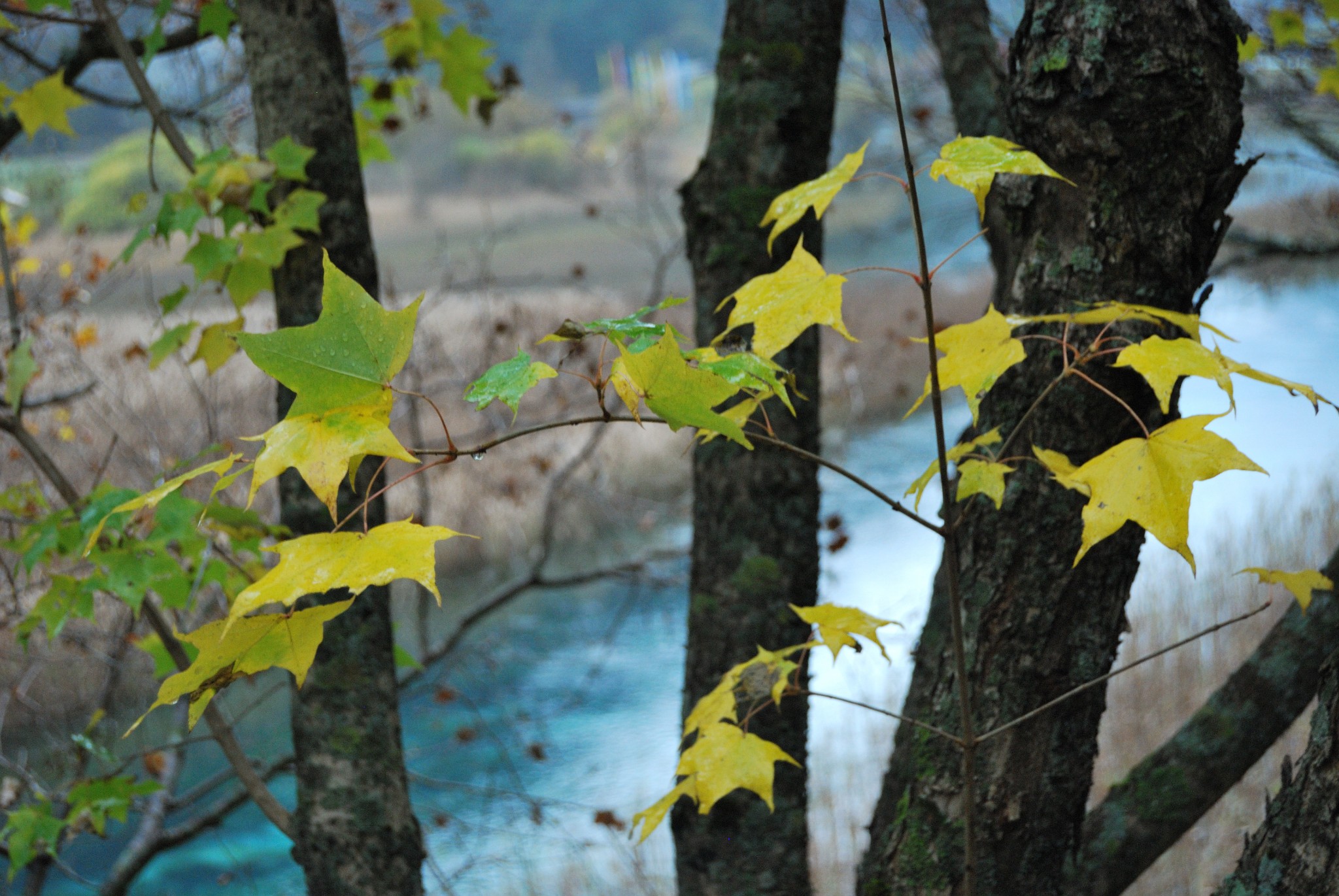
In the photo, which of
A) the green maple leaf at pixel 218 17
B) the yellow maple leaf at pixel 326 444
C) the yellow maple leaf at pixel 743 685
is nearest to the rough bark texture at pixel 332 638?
the green maple leaf at pixel 218 17

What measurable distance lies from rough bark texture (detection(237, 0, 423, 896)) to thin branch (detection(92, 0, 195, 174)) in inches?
4.3

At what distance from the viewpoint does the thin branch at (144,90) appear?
1356mm

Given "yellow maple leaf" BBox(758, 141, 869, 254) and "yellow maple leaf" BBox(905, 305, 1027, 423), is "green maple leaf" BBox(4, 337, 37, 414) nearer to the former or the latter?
"yellow maple leaf" BBox(758, 141, 869, 254)

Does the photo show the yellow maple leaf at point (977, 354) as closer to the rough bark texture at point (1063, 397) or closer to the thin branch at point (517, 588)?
the rough bark texture at point (1063, 397)

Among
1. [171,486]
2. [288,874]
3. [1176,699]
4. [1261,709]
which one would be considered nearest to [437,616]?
[288,874]

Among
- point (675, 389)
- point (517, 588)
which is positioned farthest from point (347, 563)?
point (517, 588)

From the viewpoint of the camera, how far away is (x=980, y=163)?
0.65m

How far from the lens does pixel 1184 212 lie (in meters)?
0.93

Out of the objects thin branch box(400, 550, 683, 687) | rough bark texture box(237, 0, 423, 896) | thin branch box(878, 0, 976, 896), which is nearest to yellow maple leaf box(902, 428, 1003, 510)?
thin branch box(878, 0, 976, 896)

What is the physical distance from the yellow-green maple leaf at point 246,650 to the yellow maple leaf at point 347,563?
43 millimetres

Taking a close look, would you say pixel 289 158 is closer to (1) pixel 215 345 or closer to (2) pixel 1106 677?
(1) pixel 215 345

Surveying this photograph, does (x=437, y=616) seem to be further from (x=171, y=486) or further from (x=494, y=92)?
(x=171, y=486)

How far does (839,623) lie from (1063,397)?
32 centimetres

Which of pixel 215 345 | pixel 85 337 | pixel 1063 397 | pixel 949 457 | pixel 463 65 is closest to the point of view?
pixel 949 457
